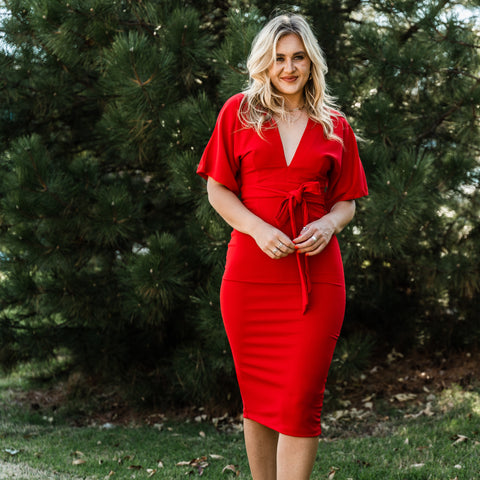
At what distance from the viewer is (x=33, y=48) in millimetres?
4590

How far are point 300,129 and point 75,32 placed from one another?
236 centimetres

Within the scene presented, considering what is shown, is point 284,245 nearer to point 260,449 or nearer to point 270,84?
point 270,84

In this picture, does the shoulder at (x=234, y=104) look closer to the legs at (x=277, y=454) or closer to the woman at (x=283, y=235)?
the woman at (x=283, y=235)

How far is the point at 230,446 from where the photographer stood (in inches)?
163

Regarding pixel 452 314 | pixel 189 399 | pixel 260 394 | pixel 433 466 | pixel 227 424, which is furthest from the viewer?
pixel 452 314

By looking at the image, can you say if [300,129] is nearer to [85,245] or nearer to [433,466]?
[433,466]

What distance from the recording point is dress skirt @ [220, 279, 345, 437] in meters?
2.14

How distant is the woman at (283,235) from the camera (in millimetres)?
2145

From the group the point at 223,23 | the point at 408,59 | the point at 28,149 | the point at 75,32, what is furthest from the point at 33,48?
the point at 408,59

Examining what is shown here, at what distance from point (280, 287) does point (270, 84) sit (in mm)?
794

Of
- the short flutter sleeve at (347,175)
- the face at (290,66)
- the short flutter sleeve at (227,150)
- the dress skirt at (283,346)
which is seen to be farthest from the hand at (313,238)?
the face at (290,66)

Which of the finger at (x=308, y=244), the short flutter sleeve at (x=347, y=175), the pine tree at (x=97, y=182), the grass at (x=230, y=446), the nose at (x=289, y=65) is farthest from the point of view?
the pine tree at (x=97, y=182)

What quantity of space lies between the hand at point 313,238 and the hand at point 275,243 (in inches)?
1.2

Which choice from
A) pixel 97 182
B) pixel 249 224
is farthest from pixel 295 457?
pixel 97 182
